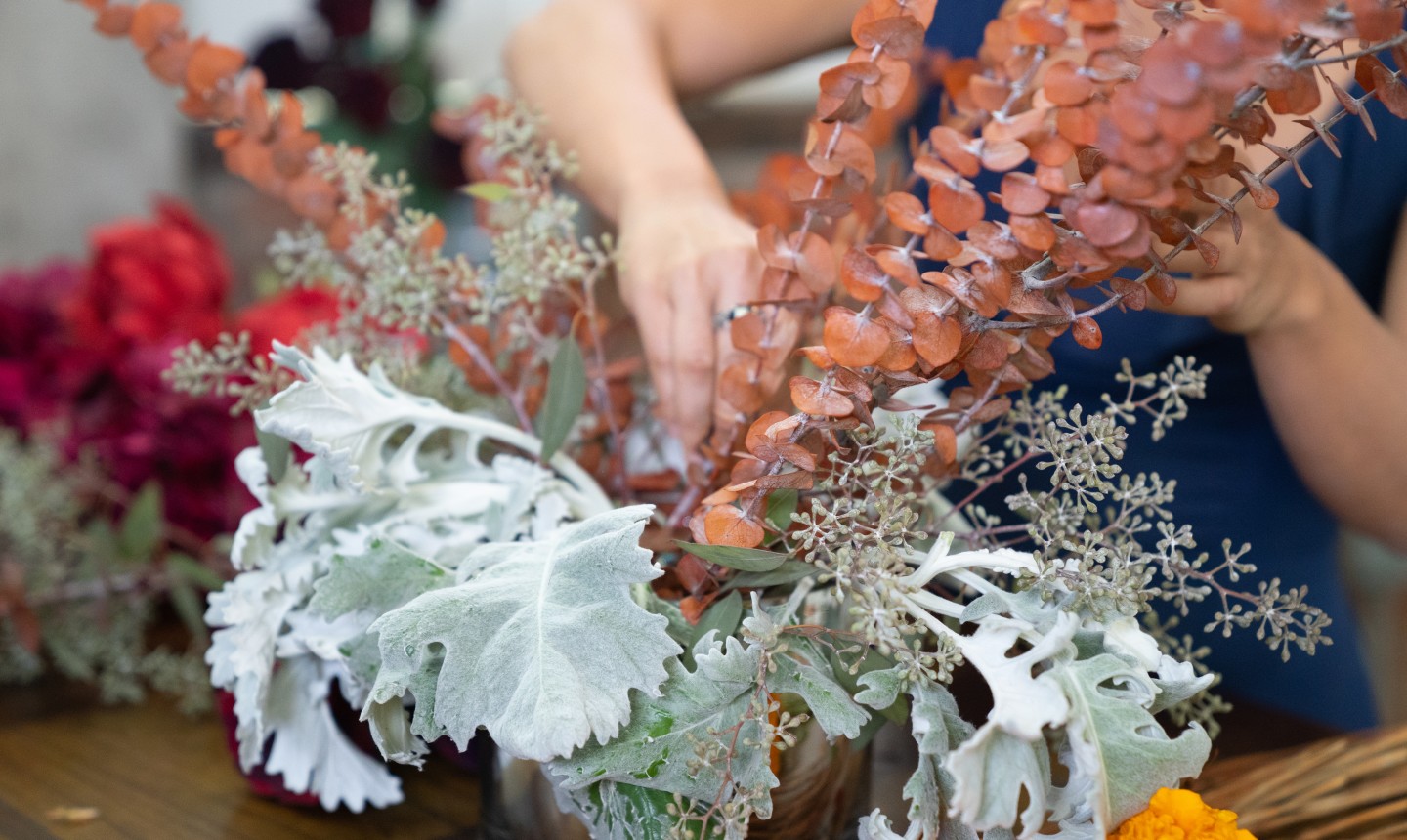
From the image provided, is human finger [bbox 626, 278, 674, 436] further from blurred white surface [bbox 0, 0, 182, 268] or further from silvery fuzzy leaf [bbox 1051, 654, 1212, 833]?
blurred white surface [bbox 0, 0, 182, 268]

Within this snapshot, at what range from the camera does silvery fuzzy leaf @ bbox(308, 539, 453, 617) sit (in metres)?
0.35

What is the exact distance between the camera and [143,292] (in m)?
0.72

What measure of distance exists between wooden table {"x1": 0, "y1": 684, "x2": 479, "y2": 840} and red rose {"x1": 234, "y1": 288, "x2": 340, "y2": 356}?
0.70ft

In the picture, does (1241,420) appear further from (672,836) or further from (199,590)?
(199,590)

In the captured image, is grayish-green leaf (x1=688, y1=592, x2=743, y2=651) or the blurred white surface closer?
grayish-green leaf (x1=688, y1=592, x2=743, y2=651)

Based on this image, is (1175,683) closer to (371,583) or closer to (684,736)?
(684,736)

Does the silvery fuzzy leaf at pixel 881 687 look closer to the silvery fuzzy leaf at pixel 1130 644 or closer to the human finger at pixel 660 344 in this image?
the silvery fuzzy leaf at pixel 1130 644

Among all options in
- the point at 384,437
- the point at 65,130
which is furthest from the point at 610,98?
the point at 65,130

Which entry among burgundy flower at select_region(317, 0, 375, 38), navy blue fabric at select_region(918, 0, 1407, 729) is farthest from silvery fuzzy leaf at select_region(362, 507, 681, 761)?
burgundy flower at select_region(317, 0, 375, 38)

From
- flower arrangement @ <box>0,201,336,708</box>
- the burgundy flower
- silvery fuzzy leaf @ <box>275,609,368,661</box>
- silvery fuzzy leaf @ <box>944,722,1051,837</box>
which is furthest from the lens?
the burgundy flower

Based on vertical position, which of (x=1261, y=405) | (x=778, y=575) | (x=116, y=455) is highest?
(x=778, y=575)

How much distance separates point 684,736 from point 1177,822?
0.13 m

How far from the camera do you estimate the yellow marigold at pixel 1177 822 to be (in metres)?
0.29

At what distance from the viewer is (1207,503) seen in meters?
0.71
